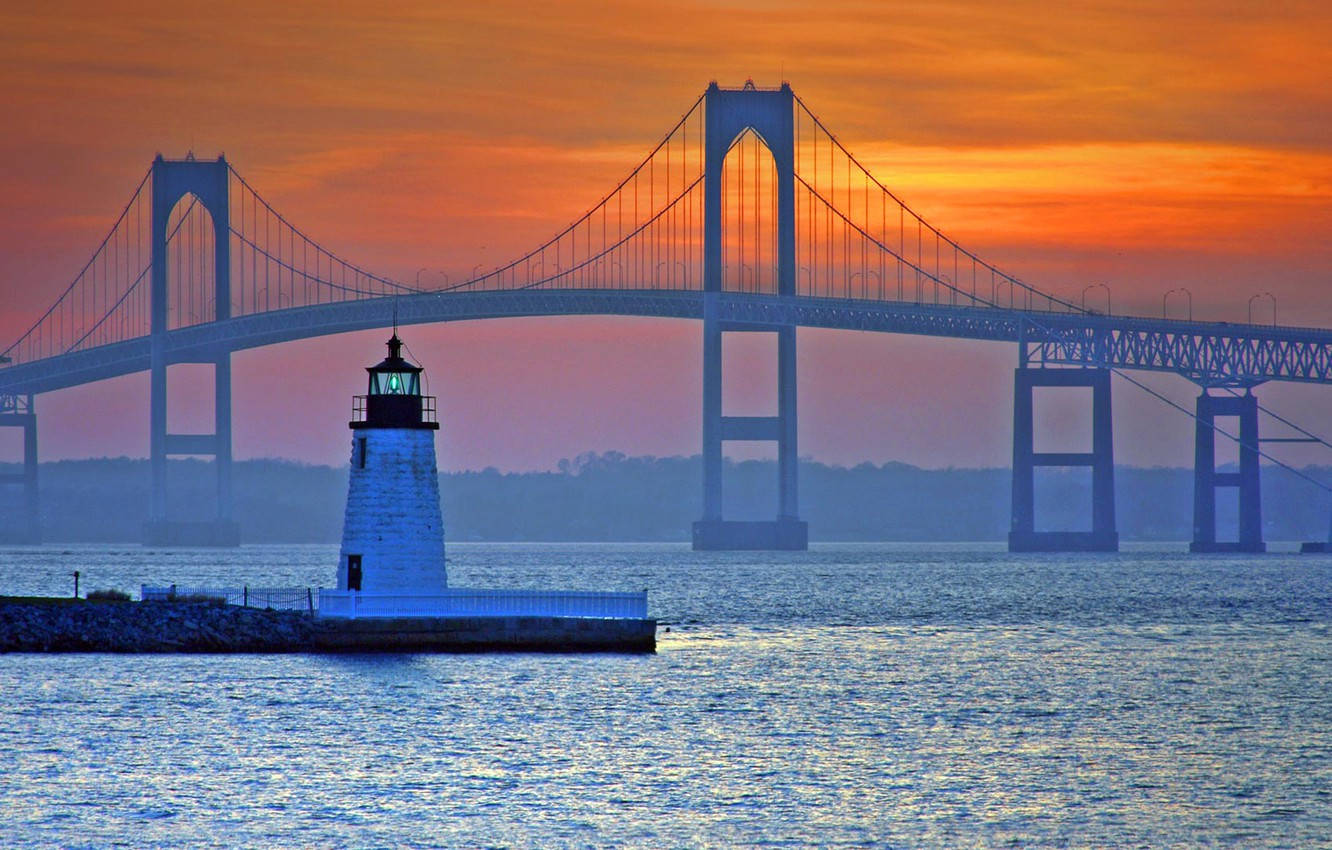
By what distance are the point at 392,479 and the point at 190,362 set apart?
196ft

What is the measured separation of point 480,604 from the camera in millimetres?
27578

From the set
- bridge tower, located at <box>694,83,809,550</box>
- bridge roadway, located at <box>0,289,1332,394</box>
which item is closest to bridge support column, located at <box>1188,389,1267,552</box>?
bridge roadway, located at <box>0,289,1332,394</box>

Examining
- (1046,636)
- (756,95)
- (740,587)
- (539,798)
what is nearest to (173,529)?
(756,95)

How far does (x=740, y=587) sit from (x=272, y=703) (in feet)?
105

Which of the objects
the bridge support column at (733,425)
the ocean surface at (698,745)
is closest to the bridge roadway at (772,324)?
the bridge support column at (733,425)

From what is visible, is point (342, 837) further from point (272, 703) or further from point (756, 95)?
point (756, 95)

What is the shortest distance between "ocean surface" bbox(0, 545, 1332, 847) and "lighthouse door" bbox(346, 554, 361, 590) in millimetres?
1025

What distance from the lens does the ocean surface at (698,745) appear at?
16.7 m

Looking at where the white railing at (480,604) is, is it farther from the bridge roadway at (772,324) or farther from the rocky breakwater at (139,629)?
the bridge roadway at (772,324)

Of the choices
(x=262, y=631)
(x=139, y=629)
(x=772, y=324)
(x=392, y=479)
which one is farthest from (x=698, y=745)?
(x=772, y=324)

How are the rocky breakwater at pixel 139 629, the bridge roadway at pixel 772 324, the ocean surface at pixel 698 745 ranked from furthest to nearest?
the bridge roadway at pixel 772 324 → the rocky breakwater at pixel 139 629 → the ocean surface at pixel 698 745

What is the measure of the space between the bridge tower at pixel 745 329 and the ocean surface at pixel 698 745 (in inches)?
1443

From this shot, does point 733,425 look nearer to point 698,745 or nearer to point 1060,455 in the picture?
point 1060,455

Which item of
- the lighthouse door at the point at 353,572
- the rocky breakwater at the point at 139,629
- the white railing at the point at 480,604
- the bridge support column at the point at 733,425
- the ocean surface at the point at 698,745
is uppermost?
the bridge support column at the point at 733,425
